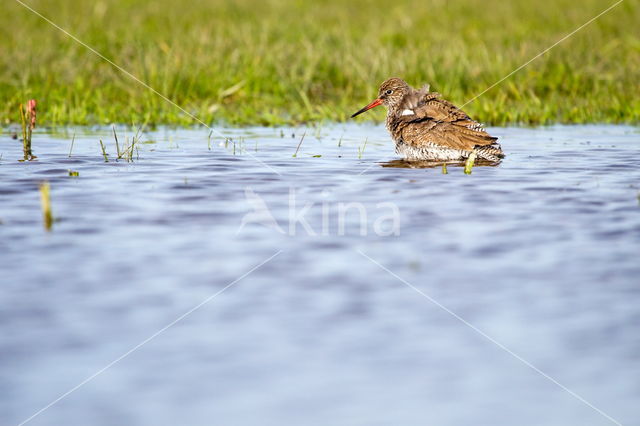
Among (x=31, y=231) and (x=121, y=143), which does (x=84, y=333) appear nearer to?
(x=31, y=231)

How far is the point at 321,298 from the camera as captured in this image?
191 inches

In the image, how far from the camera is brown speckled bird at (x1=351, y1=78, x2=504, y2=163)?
932cm

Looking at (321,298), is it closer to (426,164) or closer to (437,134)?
(426,164)

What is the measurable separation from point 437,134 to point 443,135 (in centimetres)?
6

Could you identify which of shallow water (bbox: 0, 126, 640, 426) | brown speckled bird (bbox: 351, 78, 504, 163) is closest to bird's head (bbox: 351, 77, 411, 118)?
brown speckled bird (bbox: 351, 78, 504, 163)

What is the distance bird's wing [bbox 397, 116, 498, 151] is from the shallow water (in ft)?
3.15

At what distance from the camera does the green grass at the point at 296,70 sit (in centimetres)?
1245

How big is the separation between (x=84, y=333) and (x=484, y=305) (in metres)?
1.85

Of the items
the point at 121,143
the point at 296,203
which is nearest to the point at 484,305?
the point at 296,203

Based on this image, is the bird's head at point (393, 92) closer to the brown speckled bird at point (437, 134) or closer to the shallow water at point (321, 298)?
the brown speckled bird at point (437, 134)

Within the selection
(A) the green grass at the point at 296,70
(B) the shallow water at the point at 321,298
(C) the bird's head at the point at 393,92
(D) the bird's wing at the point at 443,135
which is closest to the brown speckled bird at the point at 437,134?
(D) the bird's wing at the point at 443,135

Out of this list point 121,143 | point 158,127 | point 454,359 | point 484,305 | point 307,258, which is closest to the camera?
point 454,359

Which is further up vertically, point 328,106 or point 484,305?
point 328,106

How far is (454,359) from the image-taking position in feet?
13.5
